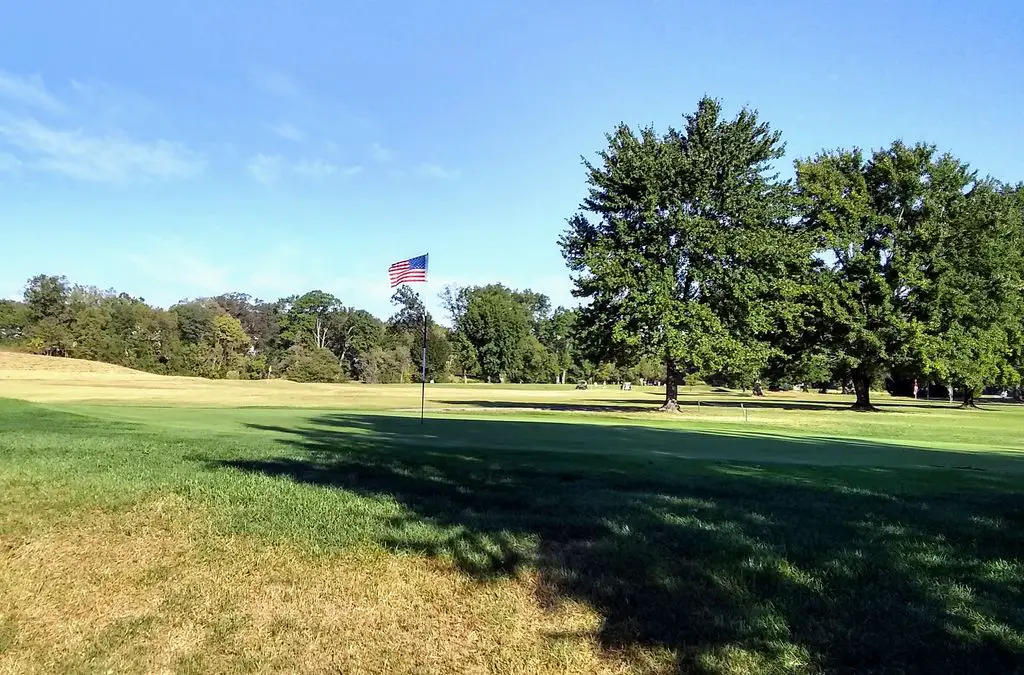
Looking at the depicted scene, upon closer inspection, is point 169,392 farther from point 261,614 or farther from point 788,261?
point 261,614

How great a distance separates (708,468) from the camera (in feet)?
39.9

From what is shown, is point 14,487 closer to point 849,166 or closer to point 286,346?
point 849,166

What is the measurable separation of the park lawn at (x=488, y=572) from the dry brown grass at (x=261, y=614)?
0.02 metres

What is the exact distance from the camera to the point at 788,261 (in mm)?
41688

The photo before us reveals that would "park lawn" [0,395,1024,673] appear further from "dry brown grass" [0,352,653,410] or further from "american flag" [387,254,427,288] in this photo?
"dry brown grass" [0,352,653,410]

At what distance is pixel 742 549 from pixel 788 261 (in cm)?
3875

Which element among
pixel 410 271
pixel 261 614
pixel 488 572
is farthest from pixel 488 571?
pixel 410 271

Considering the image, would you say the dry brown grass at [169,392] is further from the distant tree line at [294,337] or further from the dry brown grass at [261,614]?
the dry brown grass at [261,614]

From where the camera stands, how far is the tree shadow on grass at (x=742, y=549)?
4723 millimetres

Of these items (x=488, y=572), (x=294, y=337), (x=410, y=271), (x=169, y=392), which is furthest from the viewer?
(x=294, y=337)

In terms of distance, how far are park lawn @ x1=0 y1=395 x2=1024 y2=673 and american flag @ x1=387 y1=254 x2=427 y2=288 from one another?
Result: 1881cm

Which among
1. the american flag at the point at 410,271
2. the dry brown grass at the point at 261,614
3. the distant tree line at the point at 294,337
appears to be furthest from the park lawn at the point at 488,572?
the distant tree line at the point at 294,337

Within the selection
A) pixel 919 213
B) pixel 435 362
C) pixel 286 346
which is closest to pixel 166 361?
pixel 286 346

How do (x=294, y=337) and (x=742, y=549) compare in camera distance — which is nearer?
(x=742, y=549)
